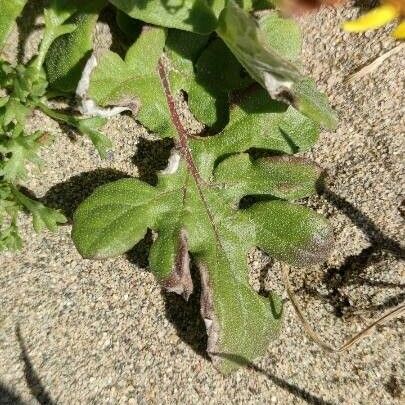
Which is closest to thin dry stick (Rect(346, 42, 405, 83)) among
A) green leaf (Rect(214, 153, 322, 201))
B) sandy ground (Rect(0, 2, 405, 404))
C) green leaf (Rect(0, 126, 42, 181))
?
sandy ground (Rect(0, 2, 405, 404))

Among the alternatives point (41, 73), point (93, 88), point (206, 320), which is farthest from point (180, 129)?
point (206, 320)

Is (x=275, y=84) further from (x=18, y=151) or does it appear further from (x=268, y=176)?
(x=18, y=151)

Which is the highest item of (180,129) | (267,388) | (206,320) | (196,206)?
(180,129)

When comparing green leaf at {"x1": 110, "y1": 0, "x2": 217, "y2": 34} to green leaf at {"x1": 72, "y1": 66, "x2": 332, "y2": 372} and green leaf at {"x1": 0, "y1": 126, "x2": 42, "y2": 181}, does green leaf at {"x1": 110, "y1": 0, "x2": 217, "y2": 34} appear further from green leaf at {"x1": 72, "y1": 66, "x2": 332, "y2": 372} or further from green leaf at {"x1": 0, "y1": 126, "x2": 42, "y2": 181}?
green leaf at {"x1": 0, "y1": 126, "x2": 42, "y2": 181}

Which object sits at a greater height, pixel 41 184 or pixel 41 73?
pixel 41 73

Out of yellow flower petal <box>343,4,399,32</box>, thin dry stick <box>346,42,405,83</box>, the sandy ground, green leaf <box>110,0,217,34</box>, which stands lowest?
the sandy ground

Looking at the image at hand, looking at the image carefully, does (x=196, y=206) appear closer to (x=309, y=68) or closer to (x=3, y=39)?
(x=309, y=68)

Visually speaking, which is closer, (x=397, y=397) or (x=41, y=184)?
(x=397, y=397)
